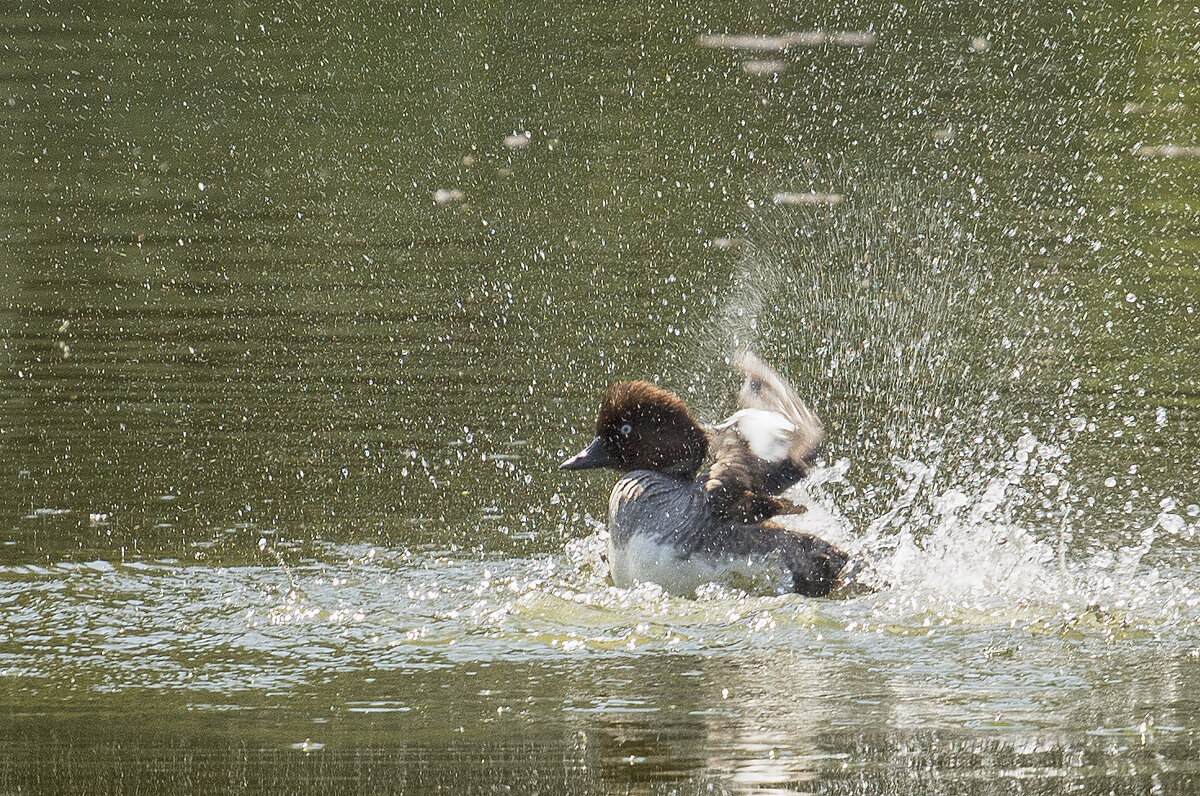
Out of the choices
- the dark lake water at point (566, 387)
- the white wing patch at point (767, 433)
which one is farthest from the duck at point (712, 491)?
the dark lake water at point (566, 387)

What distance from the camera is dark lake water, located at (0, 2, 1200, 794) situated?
5.19 meters

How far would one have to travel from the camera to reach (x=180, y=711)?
5305mm

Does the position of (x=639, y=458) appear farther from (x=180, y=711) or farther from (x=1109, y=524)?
(x=180, y=711)

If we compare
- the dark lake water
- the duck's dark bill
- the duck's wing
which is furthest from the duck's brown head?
the dark lake water

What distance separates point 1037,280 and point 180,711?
7.23 m

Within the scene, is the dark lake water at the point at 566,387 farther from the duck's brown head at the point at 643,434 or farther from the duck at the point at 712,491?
the duck's brown head at the point at 643,434

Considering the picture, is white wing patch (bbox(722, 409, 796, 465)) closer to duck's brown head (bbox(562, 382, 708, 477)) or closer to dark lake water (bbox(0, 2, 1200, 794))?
duck's brown head (bbox(562, 382, 708, 477))

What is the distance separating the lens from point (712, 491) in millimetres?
6797

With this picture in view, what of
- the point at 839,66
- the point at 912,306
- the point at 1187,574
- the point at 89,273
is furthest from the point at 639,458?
the point at 839,66

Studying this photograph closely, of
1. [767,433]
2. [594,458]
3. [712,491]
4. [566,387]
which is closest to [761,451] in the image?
[767,433]

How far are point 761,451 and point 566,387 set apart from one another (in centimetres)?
260

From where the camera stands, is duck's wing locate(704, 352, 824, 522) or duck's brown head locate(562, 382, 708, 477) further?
duck's brown head locate(562, 382, 708, 477)

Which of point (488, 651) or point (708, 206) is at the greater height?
point (708, 206)

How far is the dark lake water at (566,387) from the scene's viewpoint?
5191mm
